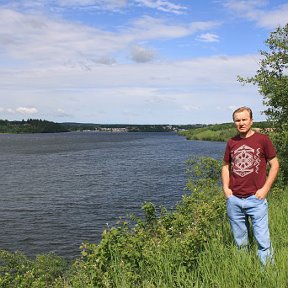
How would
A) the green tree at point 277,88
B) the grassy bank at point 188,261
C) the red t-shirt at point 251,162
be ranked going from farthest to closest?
the green tree at point 277,88, the red t-shirt at point 251,162, the grassy bank at point 188,261

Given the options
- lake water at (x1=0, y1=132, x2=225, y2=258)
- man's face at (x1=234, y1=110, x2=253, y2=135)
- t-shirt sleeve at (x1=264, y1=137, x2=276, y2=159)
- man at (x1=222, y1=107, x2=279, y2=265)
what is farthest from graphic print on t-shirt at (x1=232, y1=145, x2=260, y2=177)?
lake water at (x1=0, y1=132, x2=225, y2=258)

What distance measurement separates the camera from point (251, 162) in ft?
19.6

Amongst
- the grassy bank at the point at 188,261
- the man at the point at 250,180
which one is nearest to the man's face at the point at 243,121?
the man at the point at 250,180

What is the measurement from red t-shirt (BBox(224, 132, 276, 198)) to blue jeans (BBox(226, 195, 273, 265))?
0.14 metres

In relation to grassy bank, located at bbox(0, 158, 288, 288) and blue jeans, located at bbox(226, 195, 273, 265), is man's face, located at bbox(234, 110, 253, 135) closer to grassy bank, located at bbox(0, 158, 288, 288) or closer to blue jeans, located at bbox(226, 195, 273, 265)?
blue jeans, located at bbox(226, 195, 273, 265)

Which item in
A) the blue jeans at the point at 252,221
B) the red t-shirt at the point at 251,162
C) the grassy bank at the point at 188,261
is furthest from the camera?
the red t-shirt at the point at 251,162

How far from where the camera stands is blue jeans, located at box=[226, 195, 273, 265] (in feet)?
19.1

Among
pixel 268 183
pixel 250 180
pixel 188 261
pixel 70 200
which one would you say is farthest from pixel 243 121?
pixel 70 200

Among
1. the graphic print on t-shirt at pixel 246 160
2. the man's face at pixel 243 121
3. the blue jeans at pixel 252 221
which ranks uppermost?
the man's face at pixel 243 121

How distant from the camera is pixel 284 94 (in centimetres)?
1493

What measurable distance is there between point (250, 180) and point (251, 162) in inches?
11.1

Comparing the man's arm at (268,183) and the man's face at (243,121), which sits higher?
the man's face at (243,121)

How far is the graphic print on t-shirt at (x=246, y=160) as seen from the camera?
19.5 ft

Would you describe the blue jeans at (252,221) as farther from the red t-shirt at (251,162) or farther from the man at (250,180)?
the red t-shirt at (251,162)
